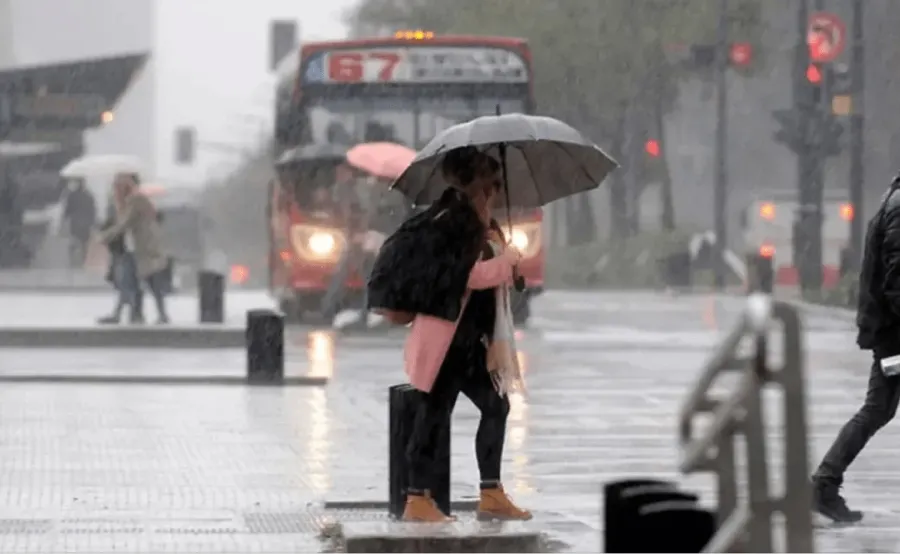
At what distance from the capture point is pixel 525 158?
37.7ft

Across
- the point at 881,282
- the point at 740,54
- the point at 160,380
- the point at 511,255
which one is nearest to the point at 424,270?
the point at 511,255

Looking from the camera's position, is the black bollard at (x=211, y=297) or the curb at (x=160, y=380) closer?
the curb at (x=160, y=380)

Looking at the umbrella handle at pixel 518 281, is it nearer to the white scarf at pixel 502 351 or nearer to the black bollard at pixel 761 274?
the white scarf at pixel 502 351

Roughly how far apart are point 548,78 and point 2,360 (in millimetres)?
32082

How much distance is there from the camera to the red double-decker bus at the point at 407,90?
28.5 metres

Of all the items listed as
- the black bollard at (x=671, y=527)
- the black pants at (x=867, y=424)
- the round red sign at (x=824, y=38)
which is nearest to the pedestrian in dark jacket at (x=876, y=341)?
the black pants at (x=867, y=424)

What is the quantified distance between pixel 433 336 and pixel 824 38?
30800 millimetres

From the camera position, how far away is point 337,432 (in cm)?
1565

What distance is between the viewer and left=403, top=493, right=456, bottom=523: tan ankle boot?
10289 mm

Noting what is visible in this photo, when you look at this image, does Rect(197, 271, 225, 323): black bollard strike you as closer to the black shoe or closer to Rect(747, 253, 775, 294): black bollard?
Rect(747, 253, 775, 294): black bollard

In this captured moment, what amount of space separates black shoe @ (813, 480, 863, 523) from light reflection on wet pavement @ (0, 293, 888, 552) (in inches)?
8.6

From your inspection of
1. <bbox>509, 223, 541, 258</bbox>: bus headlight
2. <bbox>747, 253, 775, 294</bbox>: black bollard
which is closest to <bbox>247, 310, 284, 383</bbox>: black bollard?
<bbox>509, 223, 541, 258</bbox>: bus headlight

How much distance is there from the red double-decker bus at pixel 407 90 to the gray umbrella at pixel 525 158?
16.6m

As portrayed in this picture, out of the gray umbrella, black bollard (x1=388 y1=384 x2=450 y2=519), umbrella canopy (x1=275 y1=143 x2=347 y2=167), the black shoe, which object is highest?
the gray umbrella
